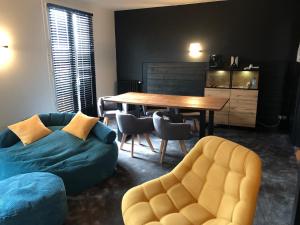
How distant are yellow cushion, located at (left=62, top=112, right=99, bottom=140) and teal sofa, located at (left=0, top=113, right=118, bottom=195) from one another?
0.06m

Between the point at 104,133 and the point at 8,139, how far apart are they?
1.30m

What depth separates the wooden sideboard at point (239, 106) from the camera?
190 inches

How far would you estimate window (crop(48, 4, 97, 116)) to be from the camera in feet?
15.3

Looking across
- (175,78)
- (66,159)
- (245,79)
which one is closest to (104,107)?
(175,78)

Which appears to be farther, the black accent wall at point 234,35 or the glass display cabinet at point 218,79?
the glass display cabinet at point 218,79

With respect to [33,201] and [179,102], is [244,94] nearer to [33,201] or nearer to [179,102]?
[179,102]

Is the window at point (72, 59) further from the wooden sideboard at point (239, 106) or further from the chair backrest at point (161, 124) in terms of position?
the wooden sideboard at point (239, 106)

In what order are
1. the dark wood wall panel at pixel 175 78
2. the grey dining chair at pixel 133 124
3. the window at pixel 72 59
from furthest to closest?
the dark wood wall panel at pixel 175 78 < the window at pixel 72 59 < the grey dining chair at pixel 133 124

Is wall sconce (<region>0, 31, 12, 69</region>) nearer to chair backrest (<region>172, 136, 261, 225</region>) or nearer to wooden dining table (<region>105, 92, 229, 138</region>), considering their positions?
wooden dining table (<region>105, 92, 229, 138</region>)

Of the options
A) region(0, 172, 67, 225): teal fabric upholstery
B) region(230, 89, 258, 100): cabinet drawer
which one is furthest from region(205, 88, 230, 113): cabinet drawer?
region(0, 172, 67, 225): teal fabric upholstery

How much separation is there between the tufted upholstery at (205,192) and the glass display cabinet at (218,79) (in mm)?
3314

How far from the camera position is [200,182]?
2.08 metres

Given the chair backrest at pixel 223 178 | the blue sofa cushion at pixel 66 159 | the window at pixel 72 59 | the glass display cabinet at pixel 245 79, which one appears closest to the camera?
the chair backrest at pixel 223 178

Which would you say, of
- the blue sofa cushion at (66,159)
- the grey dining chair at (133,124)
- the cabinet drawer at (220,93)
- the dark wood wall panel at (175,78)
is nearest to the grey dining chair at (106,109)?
the grey dining chair at (133,124)
